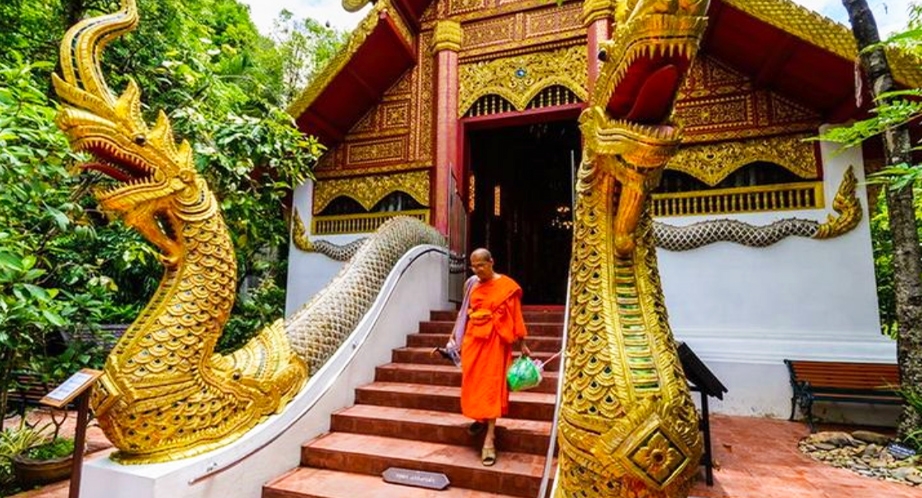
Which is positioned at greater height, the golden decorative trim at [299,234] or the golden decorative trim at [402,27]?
the golden decorative trim at [402,27]

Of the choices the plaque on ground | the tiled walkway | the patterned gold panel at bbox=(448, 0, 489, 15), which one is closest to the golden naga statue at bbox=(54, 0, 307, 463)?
the plaque on ground

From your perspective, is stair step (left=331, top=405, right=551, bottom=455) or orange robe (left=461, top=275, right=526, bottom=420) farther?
stair step (left=331, top=405, right=551, bottom=455)

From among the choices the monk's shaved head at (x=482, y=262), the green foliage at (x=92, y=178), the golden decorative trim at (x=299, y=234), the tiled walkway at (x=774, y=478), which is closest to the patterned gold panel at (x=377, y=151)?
the golden decorative trim at (x=299, y=234)

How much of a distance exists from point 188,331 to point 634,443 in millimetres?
2168

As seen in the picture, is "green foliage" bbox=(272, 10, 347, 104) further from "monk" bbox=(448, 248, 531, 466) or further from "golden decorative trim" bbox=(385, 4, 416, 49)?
"monk" bbox=(448, 248, 531, 466)

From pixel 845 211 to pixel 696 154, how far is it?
1413 millimetres

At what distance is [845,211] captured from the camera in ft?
14.3

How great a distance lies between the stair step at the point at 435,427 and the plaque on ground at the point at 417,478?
0.35 metres

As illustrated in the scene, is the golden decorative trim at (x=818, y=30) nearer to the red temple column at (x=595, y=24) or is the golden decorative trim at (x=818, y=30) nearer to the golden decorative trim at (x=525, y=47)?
the red temple column at (x=595, y=24)

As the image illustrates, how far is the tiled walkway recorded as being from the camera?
8.62ft

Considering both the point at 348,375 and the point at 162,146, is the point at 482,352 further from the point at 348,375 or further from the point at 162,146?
the point at 162,146

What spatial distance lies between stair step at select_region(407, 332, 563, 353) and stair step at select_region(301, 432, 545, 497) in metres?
1.26

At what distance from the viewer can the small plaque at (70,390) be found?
1.70m

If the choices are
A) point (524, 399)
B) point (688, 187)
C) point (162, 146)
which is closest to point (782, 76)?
point (688, 187)
